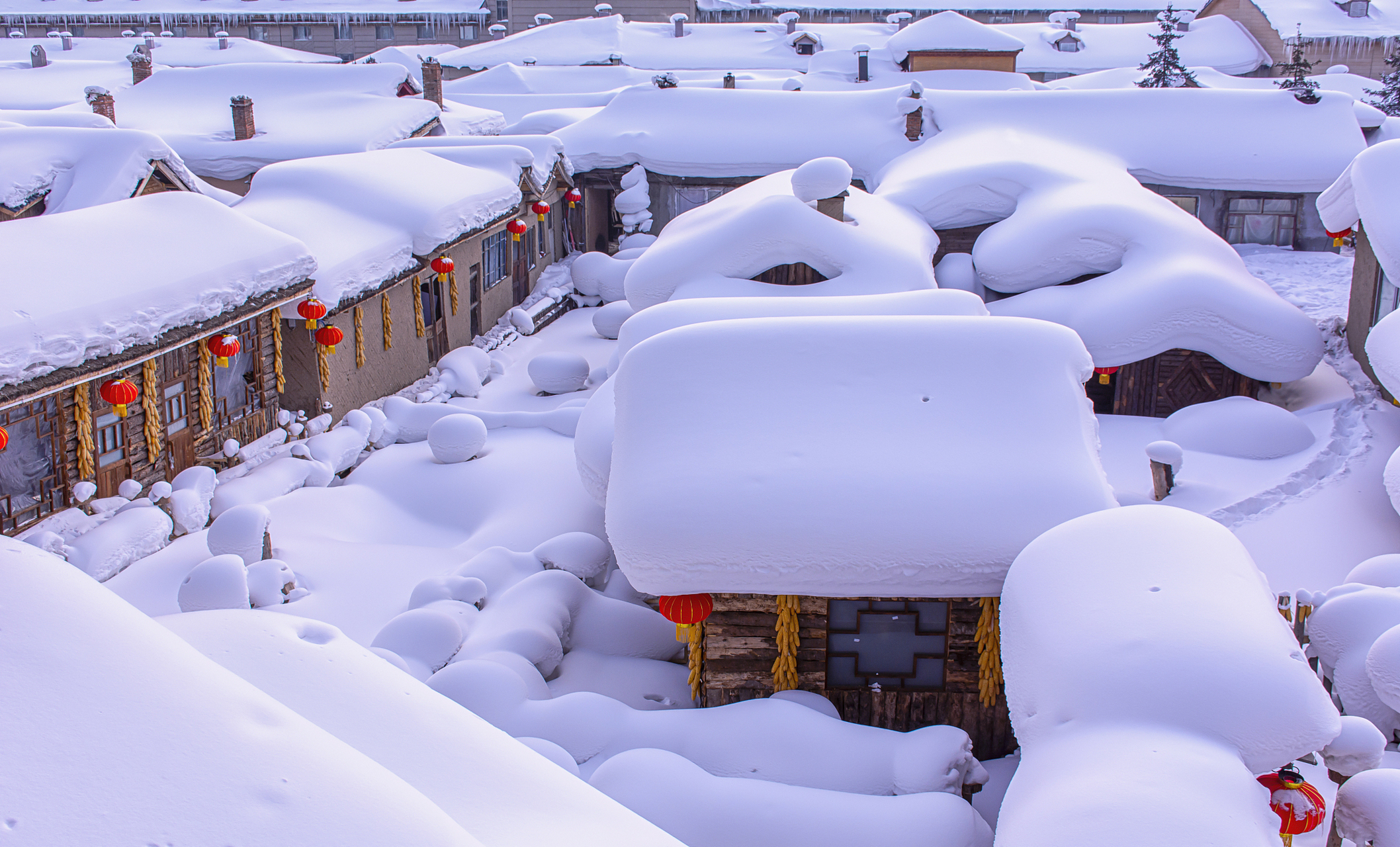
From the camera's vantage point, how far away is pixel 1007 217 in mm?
19312

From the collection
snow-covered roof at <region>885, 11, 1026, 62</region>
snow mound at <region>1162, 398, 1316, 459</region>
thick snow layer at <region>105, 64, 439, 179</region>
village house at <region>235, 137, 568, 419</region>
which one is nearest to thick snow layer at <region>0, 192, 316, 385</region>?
village house at <region>235, 137, 568, 419</region>

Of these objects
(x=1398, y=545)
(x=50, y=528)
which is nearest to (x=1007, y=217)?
(x=1398, y=545)

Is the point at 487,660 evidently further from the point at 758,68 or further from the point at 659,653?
the point at 758,68

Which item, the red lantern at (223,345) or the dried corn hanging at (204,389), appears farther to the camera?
the dried corn hanging at (204,389)

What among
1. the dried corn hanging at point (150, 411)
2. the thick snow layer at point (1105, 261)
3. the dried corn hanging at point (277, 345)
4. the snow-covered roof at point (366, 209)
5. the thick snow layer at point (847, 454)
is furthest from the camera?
the snow-covered roof at point (366, 209)

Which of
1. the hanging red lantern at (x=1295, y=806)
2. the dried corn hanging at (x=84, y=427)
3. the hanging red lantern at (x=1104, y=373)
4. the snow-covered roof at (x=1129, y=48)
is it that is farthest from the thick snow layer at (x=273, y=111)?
the snow-covered roof at (x=1129, y=48)

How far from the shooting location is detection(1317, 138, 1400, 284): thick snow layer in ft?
46.6

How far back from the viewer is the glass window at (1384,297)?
49.0ft

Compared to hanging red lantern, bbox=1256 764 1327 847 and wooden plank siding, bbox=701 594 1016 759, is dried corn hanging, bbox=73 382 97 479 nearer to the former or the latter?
wooden plank siding, bbox=701 594 1016 759

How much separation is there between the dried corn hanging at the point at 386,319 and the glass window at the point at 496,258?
4.21 metres

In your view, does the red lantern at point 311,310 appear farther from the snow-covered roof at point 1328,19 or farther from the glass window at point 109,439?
the snow-covered roof at point 1328,19

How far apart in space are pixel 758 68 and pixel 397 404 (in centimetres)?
2956

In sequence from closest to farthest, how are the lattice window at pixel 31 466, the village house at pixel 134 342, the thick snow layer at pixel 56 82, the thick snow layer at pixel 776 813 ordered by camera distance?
the thick snow layer at pixel 776 813
the village house at pixel 134 342
the lattice window at pixel 31 466
the thick snow layer at pixel 56 82

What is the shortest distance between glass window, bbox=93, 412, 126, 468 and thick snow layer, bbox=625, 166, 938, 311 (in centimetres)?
712
